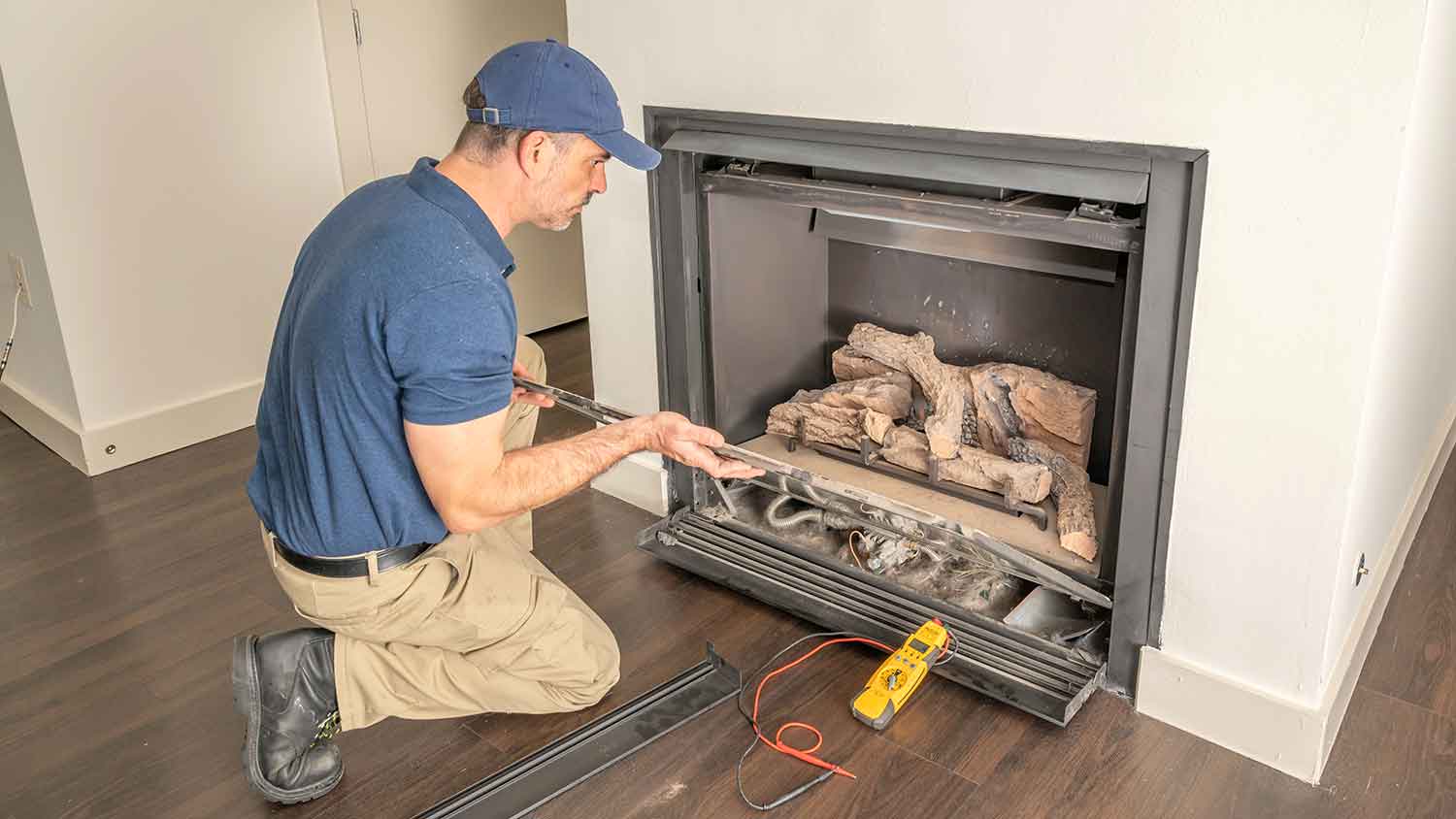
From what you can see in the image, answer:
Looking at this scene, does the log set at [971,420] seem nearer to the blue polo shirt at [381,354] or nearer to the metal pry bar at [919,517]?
the metal pry bar at [919,517]

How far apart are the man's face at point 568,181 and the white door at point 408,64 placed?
182 cm

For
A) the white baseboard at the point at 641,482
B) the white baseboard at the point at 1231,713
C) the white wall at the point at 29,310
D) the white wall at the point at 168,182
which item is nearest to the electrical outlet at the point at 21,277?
the white wall at the point at 29,310

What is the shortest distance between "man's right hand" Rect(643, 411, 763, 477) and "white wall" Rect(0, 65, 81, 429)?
6.28 feet

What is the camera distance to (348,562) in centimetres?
185

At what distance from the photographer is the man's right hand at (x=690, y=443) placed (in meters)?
1.82

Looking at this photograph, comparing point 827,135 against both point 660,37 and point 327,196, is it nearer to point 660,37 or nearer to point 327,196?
point 660,37

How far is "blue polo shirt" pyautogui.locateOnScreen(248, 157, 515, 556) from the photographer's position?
1604mm

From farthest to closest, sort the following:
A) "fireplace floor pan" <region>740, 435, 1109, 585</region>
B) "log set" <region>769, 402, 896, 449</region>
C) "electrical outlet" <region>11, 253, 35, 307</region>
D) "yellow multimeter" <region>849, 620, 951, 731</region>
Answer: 1. "electrical outlet" <region>11, 253, 35, 307</region>
2. "log set" <region>769, 402, 896, 449</region>
3. "fireplace floor pan" <region>740, 435, 1109, 585</region>
4. "yellow multimeter" <region>849, 620, 951, 731</region>

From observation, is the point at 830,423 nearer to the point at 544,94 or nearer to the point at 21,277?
the point at 544,94

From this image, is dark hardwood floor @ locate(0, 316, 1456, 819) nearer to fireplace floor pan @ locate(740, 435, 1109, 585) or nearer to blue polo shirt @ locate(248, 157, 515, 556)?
fireplace floor pan @ locate(740, 435, 1109, 585)

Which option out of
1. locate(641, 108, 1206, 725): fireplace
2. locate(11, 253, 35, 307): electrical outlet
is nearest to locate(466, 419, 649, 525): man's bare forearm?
locate(641, 108, 1206, 725): fireplace

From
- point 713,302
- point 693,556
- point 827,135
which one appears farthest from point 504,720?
point 827,135

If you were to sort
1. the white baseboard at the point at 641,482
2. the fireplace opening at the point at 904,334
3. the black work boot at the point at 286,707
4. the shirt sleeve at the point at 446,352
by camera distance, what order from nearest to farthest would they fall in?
the shirt sleeve at the point at 446,352 → the black work boot at the point at 286,707 → the fireplace opening at the point at 904,334 → the white baseboard at the point at 641,482

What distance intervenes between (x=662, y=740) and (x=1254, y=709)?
0.93 m
